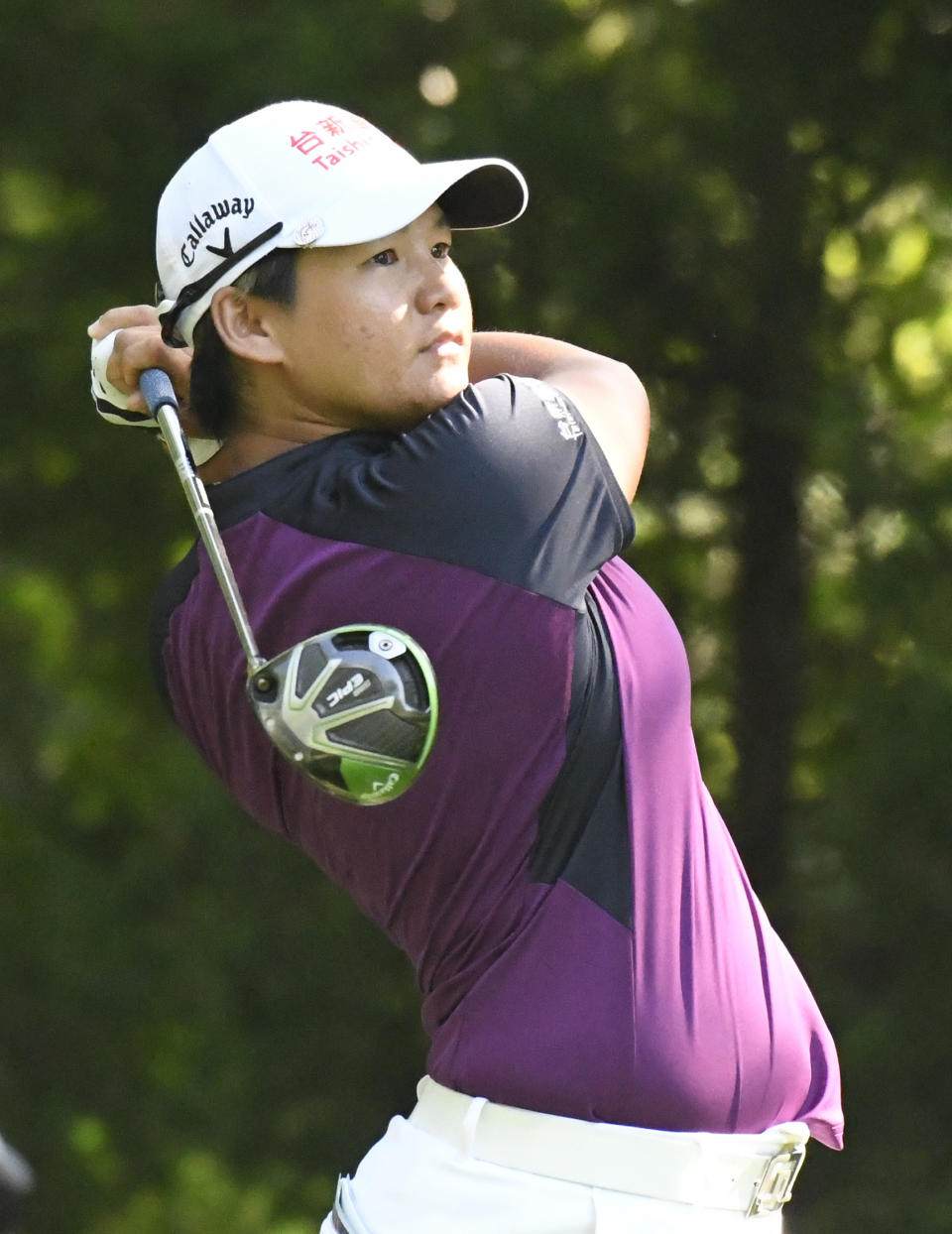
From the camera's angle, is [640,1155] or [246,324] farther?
[246,324]

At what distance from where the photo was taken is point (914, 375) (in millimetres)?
5035

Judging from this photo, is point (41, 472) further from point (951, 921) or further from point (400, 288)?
point (400, 288)

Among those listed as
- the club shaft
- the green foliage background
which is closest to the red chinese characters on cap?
the club shaft

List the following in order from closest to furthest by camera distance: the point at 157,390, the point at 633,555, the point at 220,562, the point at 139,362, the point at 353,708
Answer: the point at 353,708 < the point at 220,562 < the point at 157,390 < the point at 139,362 < the point at 633,555

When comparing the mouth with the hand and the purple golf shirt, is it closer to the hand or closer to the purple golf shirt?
the purple golf shirt

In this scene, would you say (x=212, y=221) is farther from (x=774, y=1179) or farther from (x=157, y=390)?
(x=774, y=1179)

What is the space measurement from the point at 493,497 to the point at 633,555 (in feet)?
9.85

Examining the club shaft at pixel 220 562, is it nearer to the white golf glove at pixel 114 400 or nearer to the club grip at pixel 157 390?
the club grip at pixel 157 390

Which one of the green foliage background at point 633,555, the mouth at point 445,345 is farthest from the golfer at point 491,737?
the green foliage background at point 633,555

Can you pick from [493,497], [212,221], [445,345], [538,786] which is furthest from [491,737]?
[212,221]

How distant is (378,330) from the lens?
7.20 feet

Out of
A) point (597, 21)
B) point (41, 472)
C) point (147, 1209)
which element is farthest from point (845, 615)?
point (147, 1209)

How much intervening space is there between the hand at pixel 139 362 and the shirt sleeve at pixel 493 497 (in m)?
0.32

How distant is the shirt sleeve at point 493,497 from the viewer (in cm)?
209
